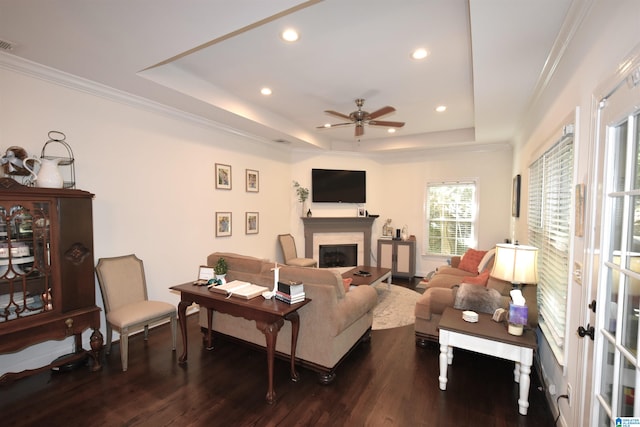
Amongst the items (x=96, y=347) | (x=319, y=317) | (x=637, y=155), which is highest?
(x=637, y=155)

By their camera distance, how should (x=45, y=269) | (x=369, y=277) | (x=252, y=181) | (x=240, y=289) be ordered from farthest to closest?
(x=252, y=181) → (x=369, y=277) → (x=240, y=289) → (x=45, y=269)

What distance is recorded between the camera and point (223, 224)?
483 cm

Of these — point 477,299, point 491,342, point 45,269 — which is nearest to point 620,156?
point 491,342

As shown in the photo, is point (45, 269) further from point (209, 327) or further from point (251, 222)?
point (251, 222)

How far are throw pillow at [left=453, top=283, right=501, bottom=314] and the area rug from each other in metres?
1.31

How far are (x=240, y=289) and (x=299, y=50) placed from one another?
8.06 ft

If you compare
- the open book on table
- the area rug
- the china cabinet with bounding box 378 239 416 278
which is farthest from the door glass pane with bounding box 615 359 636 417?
the china cabinet with bounding box 378 239 416 278

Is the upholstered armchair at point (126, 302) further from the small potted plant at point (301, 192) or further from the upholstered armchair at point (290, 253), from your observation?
the small potted plant at point (301, 192)

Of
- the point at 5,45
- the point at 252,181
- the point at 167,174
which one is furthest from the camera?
the point at 252,181

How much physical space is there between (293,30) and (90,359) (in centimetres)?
385

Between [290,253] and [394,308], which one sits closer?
[394,308]

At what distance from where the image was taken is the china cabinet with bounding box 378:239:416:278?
21.1 ft

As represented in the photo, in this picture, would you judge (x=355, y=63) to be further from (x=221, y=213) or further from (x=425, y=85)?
(x=221, y=213)

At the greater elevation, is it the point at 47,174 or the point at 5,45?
the point at 5,45
